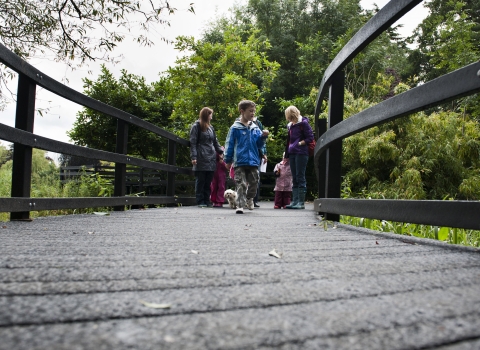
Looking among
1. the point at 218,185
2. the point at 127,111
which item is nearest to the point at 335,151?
the point at 218,185

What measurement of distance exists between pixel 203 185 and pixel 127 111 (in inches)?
370

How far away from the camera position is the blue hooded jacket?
21.7 ft

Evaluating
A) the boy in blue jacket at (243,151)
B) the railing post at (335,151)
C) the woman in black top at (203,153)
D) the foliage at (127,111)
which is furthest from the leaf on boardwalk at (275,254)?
the foliage at (127,111)

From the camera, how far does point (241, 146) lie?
21.9ft

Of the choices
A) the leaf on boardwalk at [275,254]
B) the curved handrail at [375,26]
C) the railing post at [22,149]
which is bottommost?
the leaf on boardwalk at [275,254]

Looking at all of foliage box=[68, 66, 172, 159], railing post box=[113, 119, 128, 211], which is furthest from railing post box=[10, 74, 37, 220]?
foliage box=[68, 66, 172, 159]

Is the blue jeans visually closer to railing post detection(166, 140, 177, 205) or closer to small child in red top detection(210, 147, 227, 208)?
small child in red top detection(210, 147, 227, 208)

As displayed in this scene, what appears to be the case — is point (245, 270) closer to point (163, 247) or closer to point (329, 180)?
point (163, 247)

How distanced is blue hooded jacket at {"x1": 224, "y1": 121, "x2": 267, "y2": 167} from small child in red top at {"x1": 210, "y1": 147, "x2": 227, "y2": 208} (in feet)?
7.21

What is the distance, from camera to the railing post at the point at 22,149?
3.28 meters

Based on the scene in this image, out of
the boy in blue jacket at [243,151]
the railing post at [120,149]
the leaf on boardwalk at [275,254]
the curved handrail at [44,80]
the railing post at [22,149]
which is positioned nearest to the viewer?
the leaf on boardwalk at [275,254]

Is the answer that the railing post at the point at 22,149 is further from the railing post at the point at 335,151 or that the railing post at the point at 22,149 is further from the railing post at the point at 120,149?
the railing post at the point at 335,151

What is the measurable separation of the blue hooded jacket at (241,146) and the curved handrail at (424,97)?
3.65m

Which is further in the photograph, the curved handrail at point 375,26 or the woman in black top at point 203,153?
the woman in black top at point 203,153
